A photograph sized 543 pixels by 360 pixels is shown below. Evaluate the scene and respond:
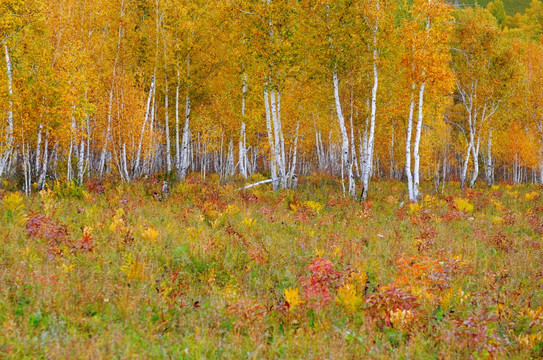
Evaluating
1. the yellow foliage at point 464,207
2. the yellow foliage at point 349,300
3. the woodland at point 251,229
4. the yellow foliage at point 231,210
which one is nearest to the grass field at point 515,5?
the woodland at point 251,229

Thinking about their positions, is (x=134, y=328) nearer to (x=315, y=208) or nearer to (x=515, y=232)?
(x=315, y=208)

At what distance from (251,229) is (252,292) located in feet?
10.1

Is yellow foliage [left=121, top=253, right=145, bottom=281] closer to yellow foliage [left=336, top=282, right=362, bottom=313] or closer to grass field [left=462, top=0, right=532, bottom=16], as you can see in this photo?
yellow foliage [left=336, top=282, right=362, bottom=313]

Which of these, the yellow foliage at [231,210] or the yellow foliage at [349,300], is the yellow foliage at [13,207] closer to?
the yellow foliage at [231,210]

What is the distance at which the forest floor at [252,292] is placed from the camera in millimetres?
4211

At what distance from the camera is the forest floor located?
421cm

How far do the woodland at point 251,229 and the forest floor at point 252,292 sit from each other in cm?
3

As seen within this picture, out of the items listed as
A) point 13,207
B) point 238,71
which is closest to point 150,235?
point 13,207

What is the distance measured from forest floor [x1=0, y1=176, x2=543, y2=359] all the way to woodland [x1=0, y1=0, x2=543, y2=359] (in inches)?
1.3

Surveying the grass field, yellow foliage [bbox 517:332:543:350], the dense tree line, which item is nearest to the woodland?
yellow foliage [bbox 517:332:543:350]

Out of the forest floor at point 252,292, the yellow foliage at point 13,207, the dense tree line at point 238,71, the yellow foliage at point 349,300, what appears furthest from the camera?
the dense tree line at point 238,71

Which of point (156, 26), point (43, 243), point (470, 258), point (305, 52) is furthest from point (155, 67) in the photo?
point (470, 258)

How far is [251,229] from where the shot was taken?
881 cm

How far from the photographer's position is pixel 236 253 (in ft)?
22.7
